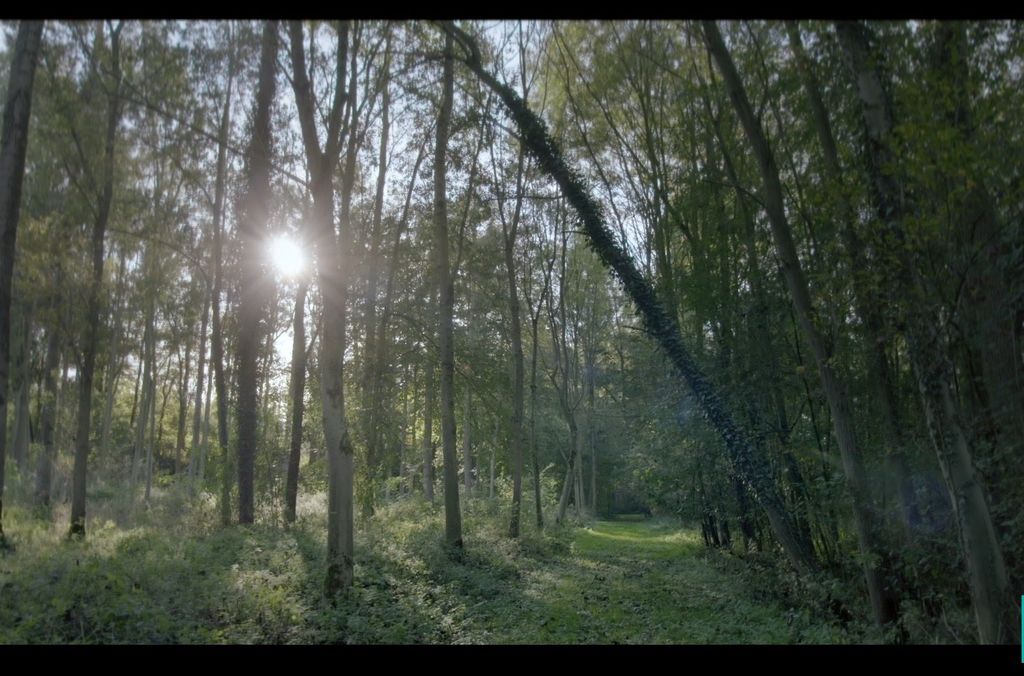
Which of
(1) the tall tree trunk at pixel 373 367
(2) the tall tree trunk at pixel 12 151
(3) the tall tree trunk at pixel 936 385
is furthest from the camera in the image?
(1) the tall tree trunk at pixel 373 367

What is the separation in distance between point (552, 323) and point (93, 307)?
13311 mm

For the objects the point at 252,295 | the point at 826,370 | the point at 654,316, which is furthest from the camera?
the point at 252,295

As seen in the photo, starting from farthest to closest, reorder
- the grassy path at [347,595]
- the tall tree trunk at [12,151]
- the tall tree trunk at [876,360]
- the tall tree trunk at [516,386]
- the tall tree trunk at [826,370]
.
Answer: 1. the tall tree trunk at [516,386]
2. the tall tree trunk at [12,151]
3. the tall tree trunk at [826,370]
4. the tall tree trunk at [876,360]
5. the grassy path at [347,595]

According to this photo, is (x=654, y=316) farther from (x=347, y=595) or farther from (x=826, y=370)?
(x=347, y=595)

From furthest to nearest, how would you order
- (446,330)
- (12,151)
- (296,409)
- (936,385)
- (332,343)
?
(296,409)
(446,330)
(12,151)
(332,343)
(936,385)

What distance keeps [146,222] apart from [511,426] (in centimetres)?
1125

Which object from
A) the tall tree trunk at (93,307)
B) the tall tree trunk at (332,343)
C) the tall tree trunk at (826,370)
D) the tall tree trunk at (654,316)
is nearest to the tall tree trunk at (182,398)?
the tall tree trunk at (93,307)

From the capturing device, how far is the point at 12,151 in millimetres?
9438

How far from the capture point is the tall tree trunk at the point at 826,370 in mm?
7303

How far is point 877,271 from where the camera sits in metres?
5.80

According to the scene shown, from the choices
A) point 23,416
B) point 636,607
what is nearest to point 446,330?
point 636,607

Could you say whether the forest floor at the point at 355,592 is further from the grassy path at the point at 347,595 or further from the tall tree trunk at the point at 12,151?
the tall tree trunk at the point at 12,151

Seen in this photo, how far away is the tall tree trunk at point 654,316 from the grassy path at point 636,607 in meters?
1.35

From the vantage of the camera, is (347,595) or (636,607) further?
(636,607)
